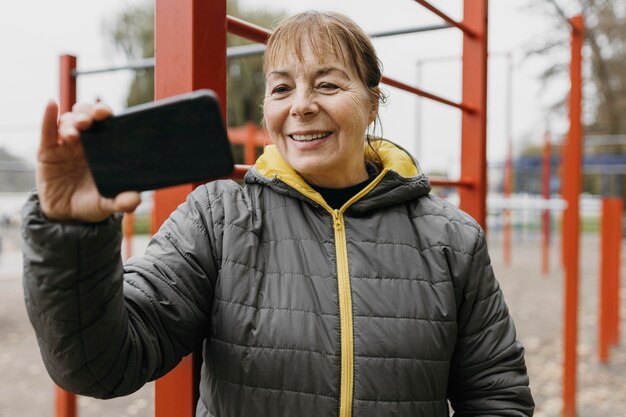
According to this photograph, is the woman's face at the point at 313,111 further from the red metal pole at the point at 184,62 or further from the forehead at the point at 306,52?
the red metal pole at the point at 184,62

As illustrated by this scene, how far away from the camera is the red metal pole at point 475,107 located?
7.91ft

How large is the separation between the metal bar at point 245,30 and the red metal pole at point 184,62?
0.09 m

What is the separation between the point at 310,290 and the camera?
110 cm

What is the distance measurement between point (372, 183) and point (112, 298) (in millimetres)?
565

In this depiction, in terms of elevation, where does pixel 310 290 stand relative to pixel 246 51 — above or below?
below

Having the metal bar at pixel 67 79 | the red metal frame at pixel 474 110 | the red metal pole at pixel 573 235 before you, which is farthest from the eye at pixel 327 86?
the red metal pole at pixel 573 235

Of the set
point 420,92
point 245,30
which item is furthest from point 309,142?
point 420,92

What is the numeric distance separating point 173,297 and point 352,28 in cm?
60

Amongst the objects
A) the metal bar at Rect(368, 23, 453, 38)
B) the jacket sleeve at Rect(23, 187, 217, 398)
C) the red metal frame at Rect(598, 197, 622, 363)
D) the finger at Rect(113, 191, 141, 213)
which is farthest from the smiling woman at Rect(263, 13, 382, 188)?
the red metal frame at Rect(598, 197, 622, 363)

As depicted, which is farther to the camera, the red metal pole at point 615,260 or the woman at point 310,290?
the red metal pole at point 615,260

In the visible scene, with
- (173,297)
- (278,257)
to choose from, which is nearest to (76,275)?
(173,297)

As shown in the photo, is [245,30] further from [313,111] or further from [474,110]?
[474,110]

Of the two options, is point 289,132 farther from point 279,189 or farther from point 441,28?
point 441,28

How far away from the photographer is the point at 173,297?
1021 millimetres
